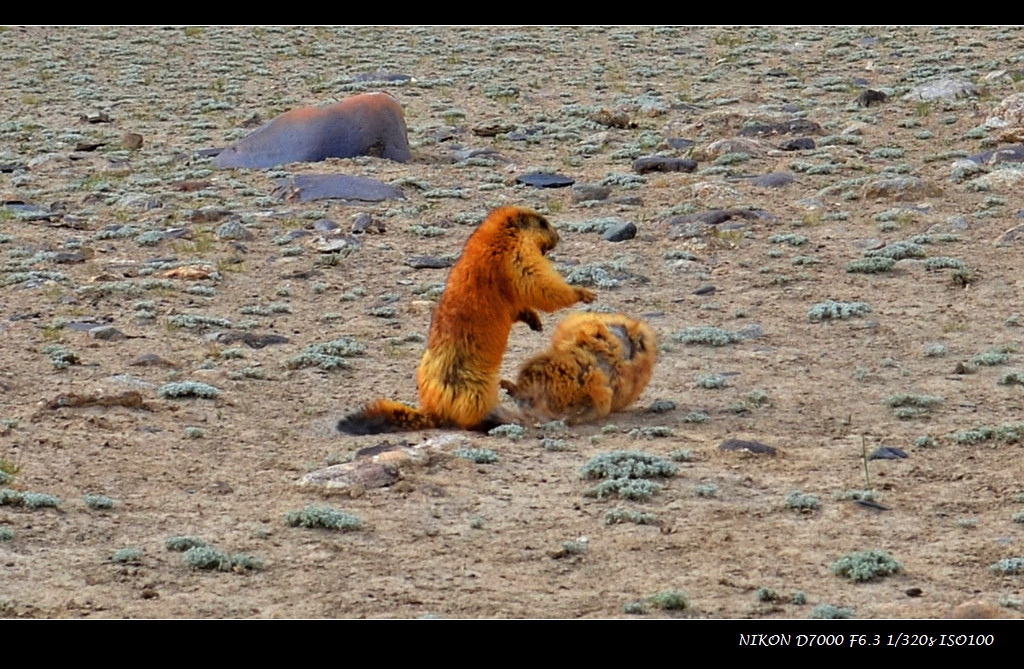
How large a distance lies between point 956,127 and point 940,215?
4988mm

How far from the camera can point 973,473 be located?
8273 mm

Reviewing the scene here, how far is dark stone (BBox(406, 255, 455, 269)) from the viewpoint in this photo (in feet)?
48.6

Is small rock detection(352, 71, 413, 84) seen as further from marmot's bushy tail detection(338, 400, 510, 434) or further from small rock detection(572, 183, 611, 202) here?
marmot's bushy tail detection(338, 400, 510, 434)

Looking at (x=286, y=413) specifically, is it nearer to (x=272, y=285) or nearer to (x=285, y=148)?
(x=272, y=285)

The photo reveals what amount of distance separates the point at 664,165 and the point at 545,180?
1637 mm

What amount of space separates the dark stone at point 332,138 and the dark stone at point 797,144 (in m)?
5.38

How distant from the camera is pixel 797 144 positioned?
64.8ft

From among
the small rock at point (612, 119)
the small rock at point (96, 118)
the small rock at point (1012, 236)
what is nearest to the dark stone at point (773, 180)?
the small rock at point (1012, 236)

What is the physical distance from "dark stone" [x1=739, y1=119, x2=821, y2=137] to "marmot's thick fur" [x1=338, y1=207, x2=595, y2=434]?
11860 millimetres

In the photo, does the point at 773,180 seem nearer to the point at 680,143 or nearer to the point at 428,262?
the point at 680,143

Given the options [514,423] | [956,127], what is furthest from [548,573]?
[956,127]

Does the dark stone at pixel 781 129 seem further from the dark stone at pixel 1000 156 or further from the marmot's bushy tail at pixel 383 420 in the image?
the marmot's bushy tail at pixel 383 420

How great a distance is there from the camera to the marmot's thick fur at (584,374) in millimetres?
9578

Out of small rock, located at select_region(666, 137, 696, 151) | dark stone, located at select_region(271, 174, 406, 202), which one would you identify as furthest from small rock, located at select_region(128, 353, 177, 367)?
small rock, located at select_region(666, 137, 696, 151)
